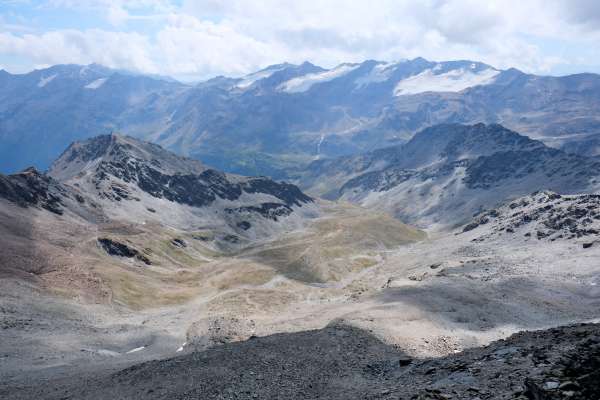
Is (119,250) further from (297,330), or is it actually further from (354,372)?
(354,372)

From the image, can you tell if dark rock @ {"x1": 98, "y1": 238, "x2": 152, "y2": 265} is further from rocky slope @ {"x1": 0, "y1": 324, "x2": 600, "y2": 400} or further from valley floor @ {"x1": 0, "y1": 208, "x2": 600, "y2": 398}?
rocky slope @ {"x1": 0, "y1": 324, "x2": 600, "y2": 400}

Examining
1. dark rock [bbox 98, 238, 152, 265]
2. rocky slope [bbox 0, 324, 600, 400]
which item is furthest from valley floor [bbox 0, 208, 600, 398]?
dark rock [bbox 98, 238, 152, 265]

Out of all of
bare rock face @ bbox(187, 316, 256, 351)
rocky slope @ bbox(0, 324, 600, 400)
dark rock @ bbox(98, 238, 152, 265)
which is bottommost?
bare rock face @ bbox(187, 316, 256, 351)

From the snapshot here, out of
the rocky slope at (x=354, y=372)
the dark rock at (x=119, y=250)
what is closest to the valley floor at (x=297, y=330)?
the rocky slope at (x=354, y=372)

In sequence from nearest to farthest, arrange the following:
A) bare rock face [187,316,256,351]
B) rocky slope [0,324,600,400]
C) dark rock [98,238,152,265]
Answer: rocky slope [0,324,600,400]
bare rock face [187,316,256,351]
dark rock [98,238,152,265]

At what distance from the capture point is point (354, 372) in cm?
4872

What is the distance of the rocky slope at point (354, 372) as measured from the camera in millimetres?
29714

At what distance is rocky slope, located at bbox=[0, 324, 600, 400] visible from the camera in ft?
97.5

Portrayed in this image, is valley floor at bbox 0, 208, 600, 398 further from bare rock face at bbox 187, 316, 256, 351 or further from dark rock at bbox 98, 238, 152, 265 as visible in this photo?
dark rock at bbox 98, 238, 152, 265

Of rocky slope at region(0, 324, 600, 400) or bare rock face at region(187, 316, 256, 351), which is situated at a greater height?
rocky slope at region(0, 324, 600, 400)

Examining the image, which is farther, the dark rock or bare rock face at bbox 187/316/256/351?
the dark rock

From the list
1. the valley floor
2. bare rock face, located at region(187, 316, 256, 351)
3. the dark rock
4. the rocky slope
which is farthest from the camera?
the dark rock

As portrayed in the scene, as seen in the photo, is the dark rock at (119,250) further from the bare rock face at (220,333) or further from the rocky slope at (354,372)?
the rocky slope at (354,372)

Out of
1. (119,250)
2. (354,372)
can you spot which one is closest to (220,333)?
(354,372)
